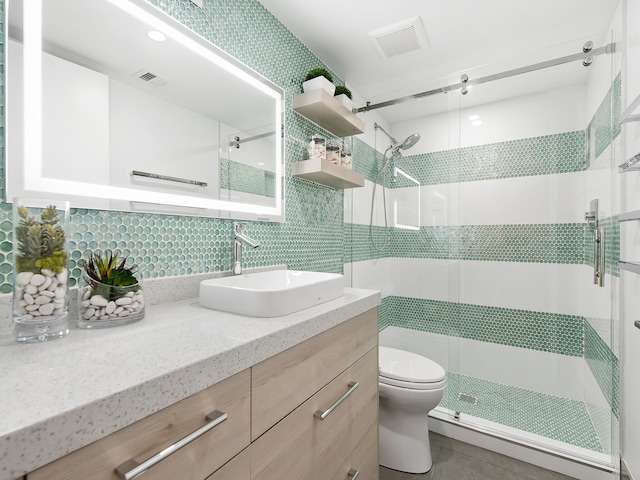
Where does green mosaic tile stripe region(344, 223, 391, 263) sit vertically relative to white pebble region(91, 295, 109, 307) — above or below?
above

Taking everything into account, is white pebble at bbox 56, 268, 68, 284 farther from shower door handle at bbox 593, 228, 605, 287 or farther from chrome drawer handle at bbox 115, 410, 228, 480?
shower door handle at bbox 593, 228, 605, 287

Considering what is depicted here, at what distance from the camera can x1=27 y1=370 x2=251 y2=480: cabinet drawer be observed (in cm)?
45

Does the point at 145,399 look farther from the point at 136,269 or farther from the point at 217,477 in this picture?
the point at 136,269

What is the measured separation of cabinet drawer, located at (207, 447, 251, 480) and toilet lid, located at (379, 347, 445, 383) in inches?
46.4

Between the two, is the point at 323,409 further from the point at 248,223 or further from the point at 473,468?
the point at 473,468

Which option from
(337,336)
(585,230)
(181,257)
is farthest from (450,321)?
(181,257)

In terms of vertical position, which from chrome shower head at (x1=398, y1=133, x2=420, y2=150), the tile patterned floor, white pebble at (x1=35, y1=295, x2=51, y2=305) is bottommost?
the tile patterned floor

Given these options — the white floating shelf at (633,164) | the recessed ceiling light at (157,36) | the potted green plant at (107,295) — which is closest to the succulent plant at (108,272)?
the potted green plant at (107,295)

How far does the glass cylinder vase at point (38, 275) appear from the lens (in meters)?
0.70

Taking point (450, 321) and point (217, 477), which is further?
point (450, 321)

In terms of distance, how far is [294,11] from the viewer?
1.65 metres

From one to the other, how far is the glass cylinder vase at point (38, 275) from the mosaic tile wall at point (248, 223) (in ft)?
0.48

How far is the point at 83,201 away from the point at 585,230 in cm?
275

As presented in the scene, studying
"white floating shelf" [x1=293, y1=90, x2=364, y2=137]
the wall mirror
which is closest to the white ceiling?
"white floating shelf" [x1=293, y1=90, x2=364, y2=137]
